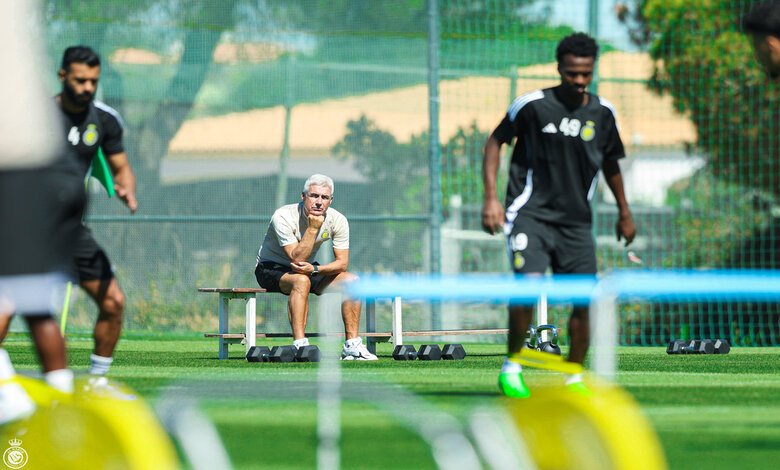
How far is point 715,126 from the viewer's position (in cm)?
1958

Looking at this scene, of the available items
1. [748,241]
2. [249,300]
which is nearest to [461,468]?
[249,300]

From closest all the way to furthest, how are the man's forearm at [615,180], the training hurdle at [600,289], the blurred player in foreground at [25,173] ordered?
the blurred player in foreground at [25,173], the training hurdle at [600,289], the man's forearm at [615,180]

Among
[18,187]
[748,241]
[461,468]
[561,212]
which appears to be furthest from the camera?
[748,241]

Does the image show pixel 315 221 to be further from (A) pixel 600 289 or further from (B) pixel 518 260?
(A) pixel 600 289

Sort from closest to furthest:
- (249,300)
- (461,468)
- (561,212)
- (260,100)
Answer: (461,468), (561,212), (249,300), (260,100)

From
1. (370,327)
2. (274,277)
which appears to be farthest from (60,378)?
(370,327)

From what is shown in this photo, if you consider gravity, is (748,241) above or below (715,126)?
below

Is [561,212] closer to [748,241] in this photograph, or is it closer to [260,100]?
[748,241]

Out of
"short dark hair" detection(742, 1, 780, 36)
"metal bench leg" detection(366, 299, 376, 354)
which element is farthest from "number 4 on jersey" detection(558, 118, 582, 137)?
"metal bench leg" detection(366, 299, 376, 354)

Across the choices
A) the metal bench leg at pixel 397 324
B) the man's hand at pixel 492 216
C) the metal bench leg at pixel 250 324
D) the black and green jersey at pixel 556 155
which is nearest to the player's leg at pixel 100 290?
the man's hand at pixel 492 216

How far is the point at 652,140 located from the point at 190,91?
19.6 ft

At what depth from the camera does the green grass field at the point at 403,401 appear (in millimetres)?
5805

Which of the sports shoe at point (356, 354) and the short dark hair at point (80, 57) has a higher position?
the short dark hair at point (80, 57)

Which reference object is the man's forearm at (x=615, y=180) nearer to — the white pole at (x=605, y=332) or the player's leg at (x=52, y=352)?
the player's leg at (x=52, y=352)
